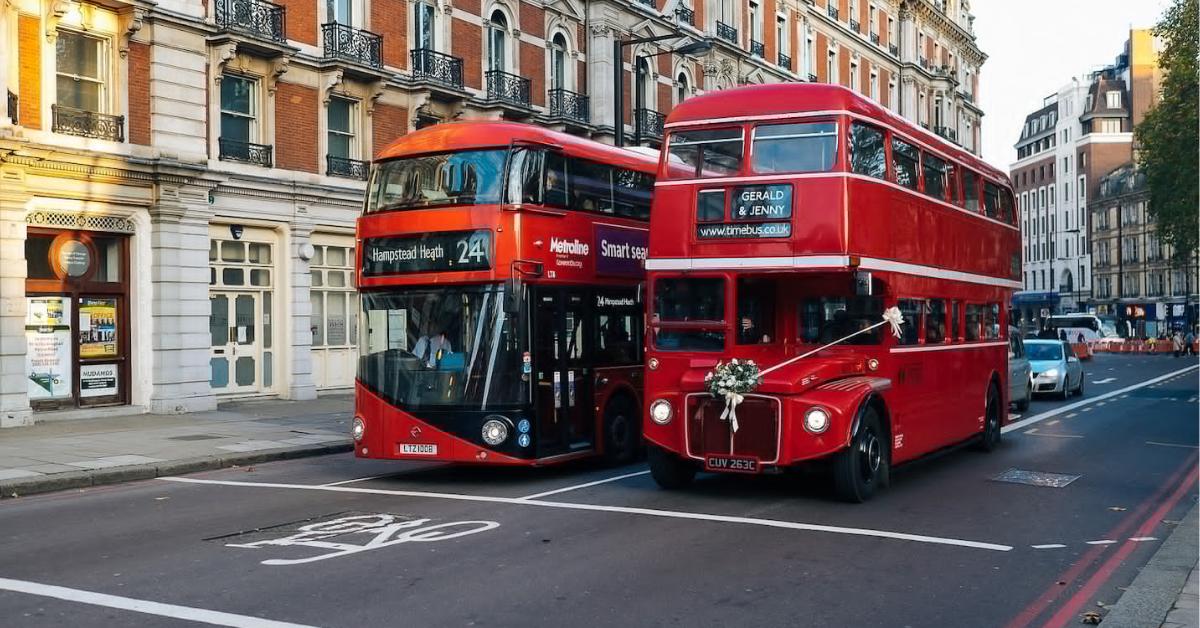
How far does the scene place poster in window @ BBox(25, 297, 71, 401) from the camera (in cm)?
1983

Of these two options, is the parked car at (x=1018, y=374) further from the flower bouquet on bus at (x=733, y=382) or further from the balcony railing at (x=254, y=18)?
the balcony railing at (x=254, y=18)

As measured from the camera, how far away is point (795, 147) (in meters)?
11.6

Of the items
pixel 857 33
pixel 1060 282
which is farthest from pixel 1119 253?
pixel 857 33

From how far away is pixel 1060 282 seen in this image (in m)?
116

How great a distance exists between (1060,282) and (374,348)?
11348cm

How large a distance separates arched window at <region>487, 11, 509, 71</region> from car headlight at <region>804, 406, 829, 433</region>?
2124 cm

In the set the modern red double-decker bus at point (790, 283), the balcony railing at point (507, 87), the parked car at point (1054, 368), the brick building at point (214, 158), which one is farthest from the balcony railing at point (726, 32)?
the modern red double-decker bus at point (790, 283)

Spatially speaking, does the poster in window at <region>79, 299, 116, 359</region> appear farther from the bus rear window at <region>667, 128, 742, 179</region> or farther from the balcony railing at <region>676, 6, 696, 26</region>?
the balcony railing at <region>676, 6, 696, 26</region>

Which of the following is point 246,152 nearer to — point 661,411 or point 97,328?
point 97,328

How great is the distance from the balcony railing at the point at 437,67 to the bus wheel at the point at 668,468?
17.4 meters

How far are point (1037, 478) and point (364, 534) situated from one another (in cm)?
806

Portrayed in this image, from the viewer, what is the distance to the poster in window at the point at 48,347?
1983cm

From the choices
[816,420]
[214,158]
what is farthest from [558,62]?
[816,420]

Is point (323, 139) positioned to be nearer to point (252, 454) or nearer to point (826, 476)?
point (252, 454)
